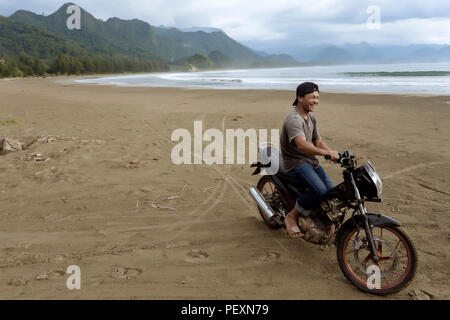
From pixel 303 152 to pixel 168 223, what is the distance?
2345 millimetres

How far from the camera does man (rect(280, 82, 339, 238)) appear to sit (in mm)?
3404

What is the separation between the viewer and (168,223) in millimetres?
4637

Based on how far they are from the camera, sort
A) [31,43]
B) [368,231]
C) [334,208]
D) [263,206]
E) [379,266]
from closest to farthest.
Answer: [368,231] < [379,266] < [334,208] < [263,206] < [31,43]

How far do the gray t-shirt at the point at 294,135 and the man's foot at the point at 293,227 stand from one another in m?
0.60

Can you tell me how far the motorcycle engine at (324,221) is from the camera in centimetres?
333

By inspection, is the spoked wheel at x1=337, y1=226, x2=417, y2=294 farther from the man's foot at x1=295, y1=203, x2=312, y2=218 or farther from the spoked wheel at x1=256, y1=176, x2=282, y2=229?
the spoked wheel at x1=256, y1=176, x2=282, y2=229

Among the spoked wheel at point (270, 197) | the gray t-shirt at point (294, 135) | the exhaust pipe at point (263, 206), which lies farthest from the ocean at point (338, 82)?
the gray t-shirt at point (294, 135)

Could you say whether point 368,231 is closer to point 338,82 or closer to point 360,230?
point 360,230

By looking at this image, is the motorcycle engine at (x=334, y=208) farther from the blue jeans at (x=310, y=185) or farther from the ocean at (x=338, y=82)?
the ocean at (x=338, y=82)

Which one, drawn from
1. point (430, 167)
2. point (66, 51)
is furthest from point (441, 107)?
point (66, 51)

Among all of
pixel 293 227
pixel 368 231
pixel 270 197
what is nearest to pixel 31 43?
pixel 270 197

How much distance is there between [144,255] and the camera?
3785 millimetres

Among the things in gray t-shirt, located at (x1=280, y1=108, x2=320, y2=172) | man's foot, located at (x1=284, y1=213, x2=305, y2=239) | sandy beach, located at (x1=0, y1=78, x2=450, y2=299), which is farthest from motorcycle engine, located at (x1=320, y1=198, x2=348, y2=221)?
sandy beach, located at (x1=0, y1=78, x2=450, y2=299)

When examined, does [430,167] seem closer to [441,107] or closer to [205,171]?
[205,171]
